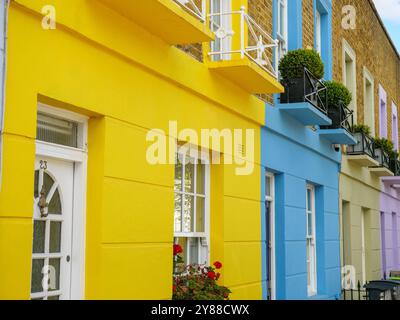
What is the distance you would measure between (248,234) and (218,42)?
8.05ft

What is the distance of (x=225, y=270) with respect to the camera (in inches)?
314

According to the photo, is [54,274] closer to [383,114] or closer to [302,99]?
[302,99]

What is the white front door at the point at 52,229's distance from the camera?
5.39m

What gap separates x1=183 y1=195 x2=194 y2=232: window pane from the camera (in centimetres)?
762

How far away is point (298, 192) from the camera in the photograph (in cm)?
1109

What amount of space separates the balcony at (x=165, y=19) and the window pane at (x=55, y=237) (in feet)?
6.27

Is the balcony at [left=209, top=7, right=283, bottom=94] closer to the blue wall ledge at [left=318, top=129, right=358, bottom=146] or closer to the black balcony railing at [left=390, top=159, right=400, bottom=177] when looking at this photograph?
the blue wall ledge at [left=318, top=129, right=358, bottom=146]

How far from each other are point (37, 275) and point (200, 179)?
9.99 feet

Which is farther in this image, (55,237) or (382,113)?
(382,113)

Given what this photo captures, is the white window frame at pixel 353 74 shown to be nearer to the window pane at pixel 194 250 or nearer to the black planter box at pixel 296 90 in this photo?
the black planter box at pixel 296 90

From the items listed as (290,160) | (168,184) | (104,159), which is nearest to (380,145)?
(290,160)

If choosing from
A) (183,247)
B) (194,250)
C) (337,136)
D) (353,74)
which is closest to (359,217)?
(353,74)

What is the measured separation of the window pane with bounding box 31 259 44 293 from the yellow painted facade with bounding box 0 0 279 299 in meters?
0.44

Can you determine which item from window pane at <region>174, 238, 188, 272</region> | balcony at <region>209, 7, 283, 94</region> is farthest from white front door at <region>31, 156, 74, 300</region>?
balcony at <region>209, 7, 283, 94</region>
